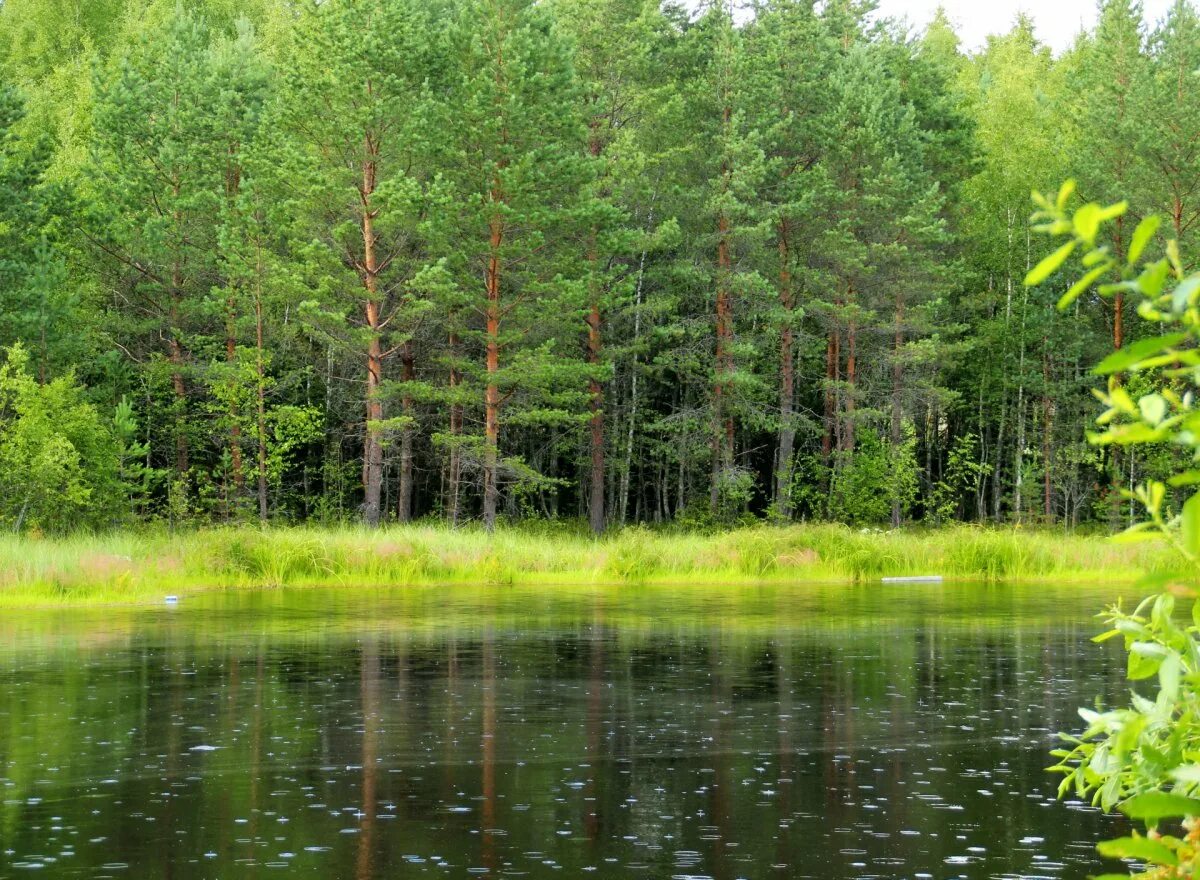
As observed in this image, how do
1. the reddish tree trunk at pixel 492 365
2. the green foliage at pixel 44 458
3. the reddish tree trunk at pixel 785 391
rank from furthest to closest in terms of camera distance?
the reddish tree trunk at pixel 785 391 < the reddish tree trunk at pixel 492 365 < the green foliage at pixel 44 458

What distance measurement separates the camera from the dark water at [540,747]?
28.3ft

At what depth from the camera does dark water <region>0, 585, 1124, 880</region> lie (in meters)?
8.62

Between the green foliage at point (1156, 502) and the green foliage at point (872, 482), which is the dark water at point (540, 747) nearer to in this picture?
the green foliage at point (1156, 502)

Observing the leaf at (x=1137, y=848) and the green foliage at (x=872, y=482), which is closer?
the leaf at (x=1137, y=848)

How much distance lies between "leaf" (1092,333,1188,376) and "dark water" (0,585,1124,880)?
6.58 meters

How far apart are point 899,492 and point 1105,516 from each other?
26.2 ft

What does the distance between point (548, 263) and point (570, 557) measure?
30.4 feet

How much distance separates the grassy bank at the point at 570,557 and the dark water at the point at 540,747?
700 centimetres

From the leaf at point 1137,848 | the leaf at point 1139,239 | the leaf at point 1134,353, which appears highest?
the leaf at point 1139,239

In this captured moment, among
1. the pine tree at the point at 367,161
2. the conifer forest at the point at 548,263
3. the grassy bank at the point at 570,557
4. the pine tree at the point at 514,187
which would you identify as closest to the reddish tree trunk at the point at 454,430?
the conifer forest at the point at 548,263

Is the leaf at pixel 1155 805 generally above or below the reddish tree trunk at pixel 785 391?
below

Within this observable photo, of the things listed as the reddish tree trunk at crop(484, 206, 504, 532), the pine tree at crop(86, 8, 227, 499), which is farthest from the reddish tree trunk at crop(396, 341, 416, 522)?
the pine tree at crop(86, 8, 227, 499)

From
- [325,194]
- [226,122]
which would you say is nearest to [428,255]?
[325,194]

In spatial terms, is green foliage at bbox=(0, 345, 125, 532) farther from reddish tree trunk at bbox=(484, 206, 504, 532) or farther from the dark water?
the dark water
